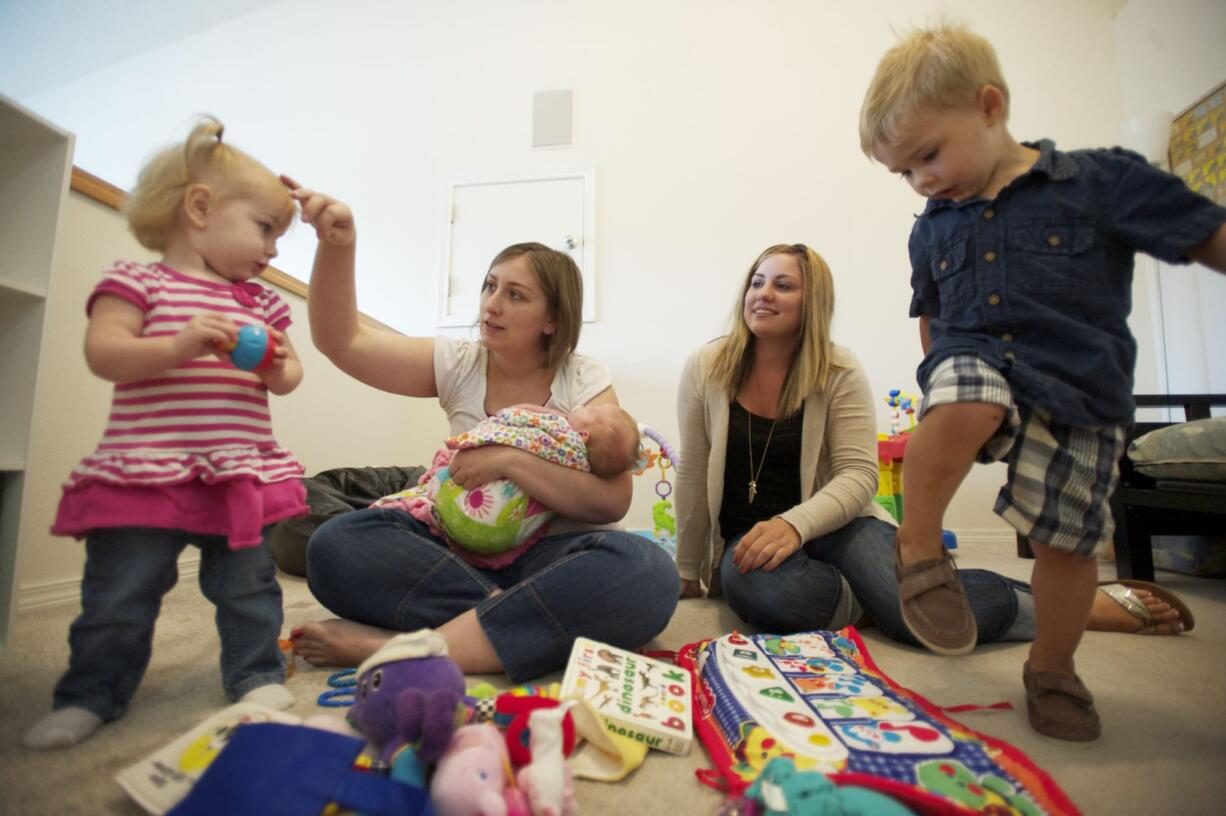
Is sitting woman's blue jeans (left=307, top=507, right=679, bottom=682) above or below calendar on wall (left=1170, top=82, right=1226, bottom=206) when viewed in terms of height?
below

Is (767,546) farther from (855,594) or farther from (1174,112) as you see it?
(1174,112)

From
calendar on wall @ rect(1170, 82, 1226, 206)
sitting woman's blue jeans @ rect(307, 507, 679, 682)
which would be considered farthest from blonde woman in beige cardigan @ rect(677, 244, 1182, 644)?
calendar on wall @ rect(1170, 82, 1226, 206)

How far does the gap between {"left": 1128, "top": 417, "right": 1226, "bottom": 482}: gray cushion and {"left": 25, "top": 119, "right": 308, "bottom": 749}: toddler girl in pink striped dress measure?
198cm

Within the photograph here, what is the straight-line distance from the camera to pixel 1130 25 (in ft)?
8.91

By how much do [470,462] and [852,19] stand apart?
125 inches

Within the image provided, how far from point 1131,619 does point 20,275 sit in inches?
84.9

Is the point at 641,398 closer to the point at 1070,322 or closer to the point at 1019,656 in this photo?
the point at 1019,656

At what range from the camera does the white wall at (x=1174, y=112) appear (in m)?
2.28

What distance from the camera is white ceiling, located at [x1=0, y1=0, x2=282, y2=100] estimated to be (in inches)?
128

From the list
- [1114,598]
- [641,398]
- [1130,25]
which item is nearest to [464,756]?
[1114,598]

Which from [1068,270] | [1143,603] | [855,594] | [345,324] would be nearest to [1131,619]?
[1143,603]

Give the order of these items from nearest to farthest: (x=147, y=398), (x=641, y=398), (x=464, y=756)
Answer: (x=464, y=756) → (x=147, y=398) → (x=641, y=398)

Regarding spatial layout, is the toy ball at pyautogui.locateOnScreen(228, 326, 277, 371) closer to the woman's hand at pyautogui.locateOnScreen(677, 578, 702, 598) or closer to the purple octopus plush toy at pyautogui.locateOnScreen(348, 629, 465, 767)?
the purple octopus plush toy at pyautogui.locateOnScreen(348, 629, 465, 767)

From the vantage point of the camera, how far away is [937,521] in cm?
73
